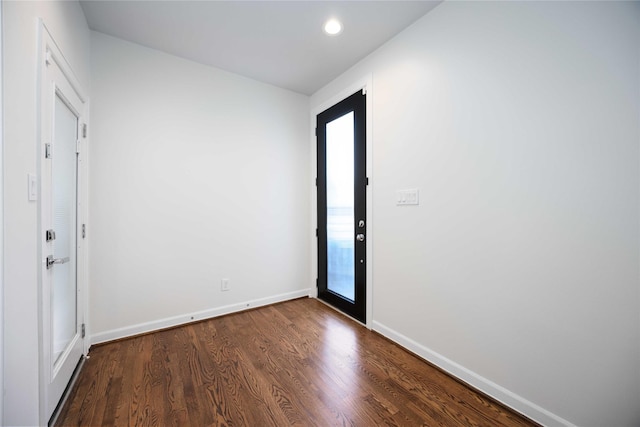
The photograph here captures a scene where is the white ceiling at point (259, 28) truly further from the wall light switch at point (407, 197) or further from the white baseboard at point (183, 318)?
the white baseboard at point (183, 318)

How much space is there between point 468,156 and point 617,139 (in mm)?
669

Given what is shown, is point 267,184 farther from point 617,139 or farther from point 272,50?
point 617,139

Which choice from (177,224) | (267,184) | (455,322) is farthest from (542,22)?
(177,224)

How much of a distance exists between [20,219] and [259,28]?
204 cm

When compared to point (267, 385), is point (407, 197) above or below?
above

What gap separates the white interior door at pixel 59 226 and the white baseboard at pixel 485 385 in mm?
2307

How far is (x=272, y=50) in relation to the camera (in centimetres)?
241

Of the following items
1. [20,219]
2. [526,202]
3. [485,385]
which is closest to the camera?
[20,219]

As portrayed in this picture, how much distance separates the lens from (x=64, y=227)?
5.57ft

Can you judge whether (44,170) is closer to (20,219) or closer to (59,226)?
(20,219)

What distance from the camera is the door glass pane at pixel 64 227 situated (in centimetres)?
153

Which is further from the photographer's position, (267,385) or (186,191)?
(186,191)

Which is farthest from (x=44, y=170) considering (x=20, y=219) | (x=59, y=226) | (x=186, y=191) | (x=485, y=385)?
(x=485, y=385)

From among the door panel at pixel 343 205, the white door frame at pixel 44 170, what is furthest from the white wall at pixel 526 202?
the white door frame at pixel 44 170
